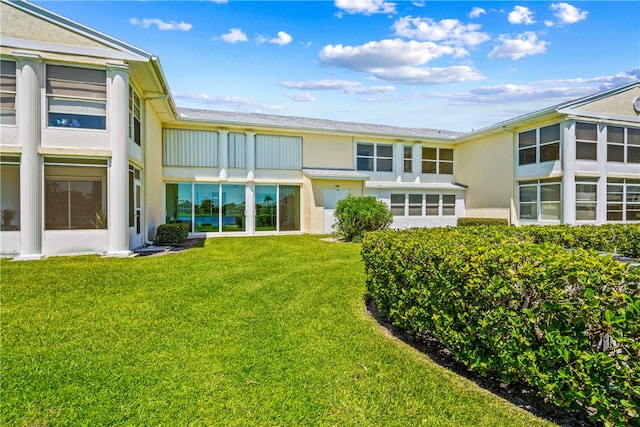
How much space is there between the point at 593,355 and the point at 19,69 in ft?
42.0

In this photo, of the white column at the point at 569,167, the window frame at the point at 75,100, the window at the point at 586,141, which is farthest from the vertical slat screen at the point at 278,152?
the window at the point at 586,141

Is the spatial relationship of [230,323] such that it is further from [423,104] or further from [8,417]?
[423,104]

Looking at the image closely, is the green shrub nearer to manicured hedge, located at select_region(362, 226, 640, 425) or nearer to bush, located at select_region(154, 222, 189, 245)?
bush, located at select_region(154, 222, 189, 245)

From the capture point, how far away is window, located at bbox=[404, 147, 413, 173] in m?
20.4

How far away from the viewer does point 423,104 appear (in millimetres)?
19391

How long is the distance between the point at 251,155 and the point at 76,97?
8.14m

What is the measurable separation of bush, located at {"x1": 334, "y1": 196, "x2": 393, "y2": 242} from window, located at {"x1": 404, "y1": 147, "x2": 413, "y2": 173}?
6509 mm

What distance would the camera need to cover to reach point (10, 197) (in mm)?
9477

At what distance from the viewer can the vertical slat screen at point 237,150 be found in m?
16.9

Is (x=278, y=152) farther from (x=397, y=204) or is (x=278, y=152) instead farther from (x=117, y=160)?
(x=117, y=160)

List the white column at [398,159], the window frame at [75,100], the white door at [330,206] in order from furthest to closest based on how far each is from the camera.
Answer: the white column at [398,159], the white door at [330,206], the window frame at [75,100]

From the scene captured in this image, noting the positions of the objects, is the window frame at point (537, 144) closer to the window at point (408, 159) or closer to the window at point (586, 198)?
the window at point (586, 198)

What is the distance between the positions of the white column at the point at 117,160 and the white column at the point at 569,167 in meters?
17.0

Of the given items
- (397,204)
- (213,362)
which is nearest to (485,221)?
(397,204)
